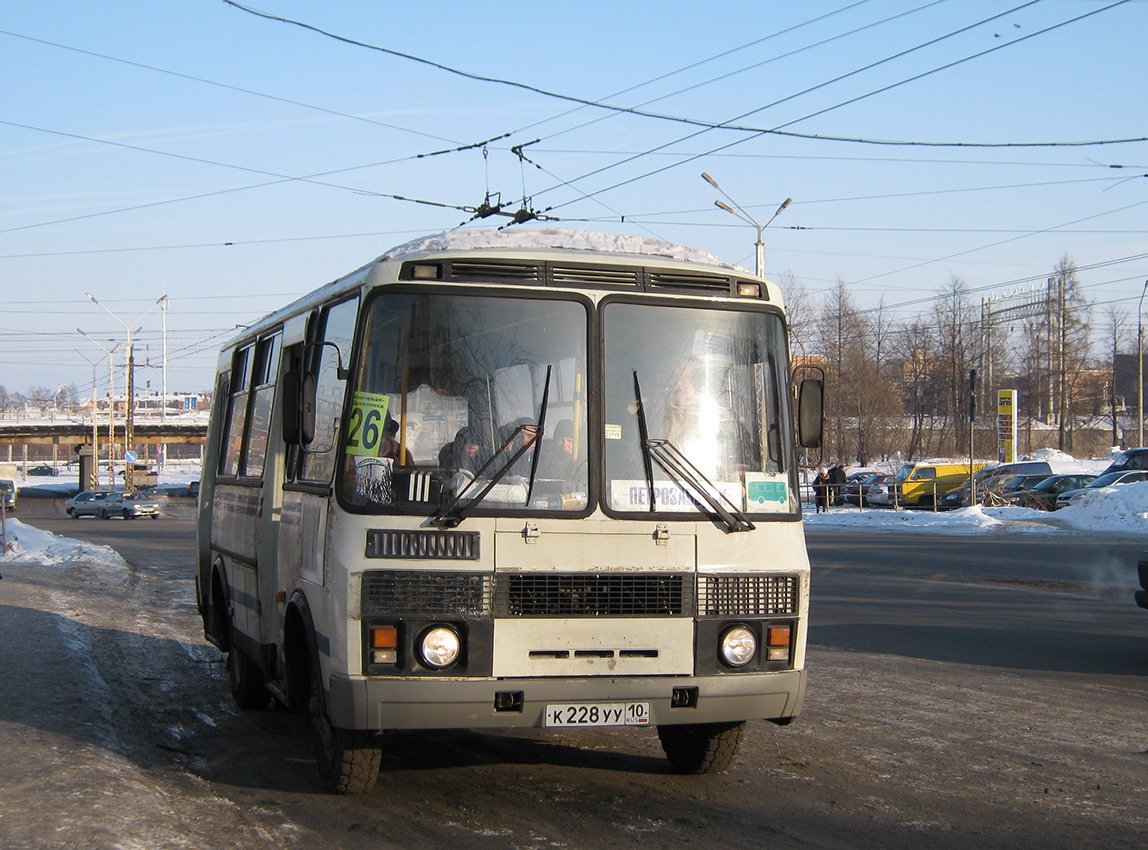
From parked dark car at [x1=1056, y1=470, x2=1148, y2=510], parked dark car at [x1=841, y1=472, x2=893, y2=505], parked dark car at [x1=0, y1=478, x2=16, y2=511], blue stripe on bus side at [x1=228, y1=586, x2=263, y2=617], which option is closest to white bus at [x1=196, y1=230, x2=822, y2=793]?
blue stripe on bus side at [x1=228, y1=586, x2=263, y2=617]

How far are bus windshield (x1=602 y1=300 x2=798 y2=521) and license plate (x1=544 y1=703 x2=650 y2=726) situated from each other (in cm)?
90

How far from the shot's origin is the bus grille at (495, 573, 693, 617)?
530 centimetres

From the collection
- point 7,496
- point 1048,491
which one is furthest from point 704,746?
point 7,496

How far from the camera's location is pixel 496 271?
18.4ft

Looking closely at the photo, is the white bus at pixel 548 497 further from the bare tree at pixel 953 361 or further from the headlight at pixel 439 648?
the bare tree at pixel 953 361

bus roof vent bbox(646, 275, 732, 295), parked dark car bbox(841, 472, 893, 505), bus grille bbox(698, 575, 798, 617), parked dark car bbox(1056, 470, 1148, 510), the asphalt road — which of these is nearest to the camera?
the asphalt road

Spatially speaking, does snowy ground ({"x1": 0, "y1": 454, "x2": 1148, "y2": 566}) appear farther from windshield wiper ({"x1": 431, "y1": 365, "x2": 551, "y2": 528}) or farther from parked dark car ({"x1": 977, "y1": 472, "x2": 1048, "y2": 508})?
windshield wiper ({"x1": 431, "y1": 365, "x2": 551, "y2": 528})

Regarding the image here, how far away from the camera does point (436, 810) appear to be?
5.57m

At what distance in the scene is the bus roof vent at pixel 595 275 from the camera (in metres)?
5.66

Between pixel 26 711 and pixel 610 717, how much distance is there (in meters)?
4.11

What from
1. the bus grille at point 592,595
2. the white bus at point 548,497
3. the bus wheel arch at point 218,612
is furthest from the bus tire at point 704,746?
the bus wheel arch at point 218,612

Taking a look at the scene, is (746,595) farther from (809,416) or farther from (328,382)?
(328,382)

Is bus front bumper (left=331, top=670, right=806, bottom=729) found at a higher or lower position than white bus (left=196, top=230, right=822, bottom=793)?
lower

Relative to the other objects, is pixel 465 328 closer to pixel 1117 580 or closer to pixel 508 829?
pixel 508 829
